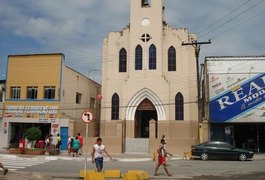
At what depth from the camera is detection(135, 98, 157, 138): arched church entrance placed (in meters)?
39.8

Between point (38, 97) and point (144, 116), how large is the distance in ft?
37.1

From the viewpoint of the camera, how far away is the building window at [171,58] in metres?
40.0

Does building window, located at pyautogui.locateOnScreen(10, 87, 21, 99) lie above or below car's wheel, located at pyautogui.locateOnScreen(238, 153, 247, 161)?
above

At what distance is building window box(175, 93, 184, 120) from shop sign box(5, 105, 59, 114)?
38.6ft

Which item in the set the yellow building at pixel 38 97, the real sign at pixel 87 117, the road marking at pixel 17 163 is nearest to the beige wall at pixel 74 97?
the yellow building at pixel 38 97

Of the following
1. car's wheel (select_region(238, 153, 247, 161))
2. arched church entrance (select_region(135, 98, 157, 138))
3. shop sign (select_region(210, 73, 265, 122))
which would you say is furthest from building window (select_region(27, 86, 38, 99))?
car's wheel (select_region(238, 153, 247, 161))

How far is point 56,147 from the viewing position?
32.4 metres

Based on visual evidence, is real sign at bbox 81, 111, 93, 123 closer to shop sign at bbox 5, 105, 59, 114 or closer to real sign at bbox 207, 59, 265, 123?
real sign at bbox 207, 59, 265, 123

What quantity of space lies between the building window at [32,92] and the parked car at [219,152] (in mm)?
17730

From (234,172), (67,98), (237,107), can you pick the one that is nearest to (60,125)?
(67,98)

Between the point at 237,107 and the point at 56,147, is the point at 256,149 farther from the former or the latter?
the point at 56,147

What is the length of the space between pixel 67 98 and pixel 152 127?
9.84 meters

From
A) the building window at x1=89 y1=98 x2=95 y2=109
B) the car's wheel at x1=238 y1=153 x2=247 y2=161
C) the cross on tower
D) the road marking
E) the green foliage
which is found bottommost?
the road marking

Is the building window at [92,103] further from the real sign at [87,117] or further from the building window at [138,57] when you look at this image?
the real sign at [87,117]
